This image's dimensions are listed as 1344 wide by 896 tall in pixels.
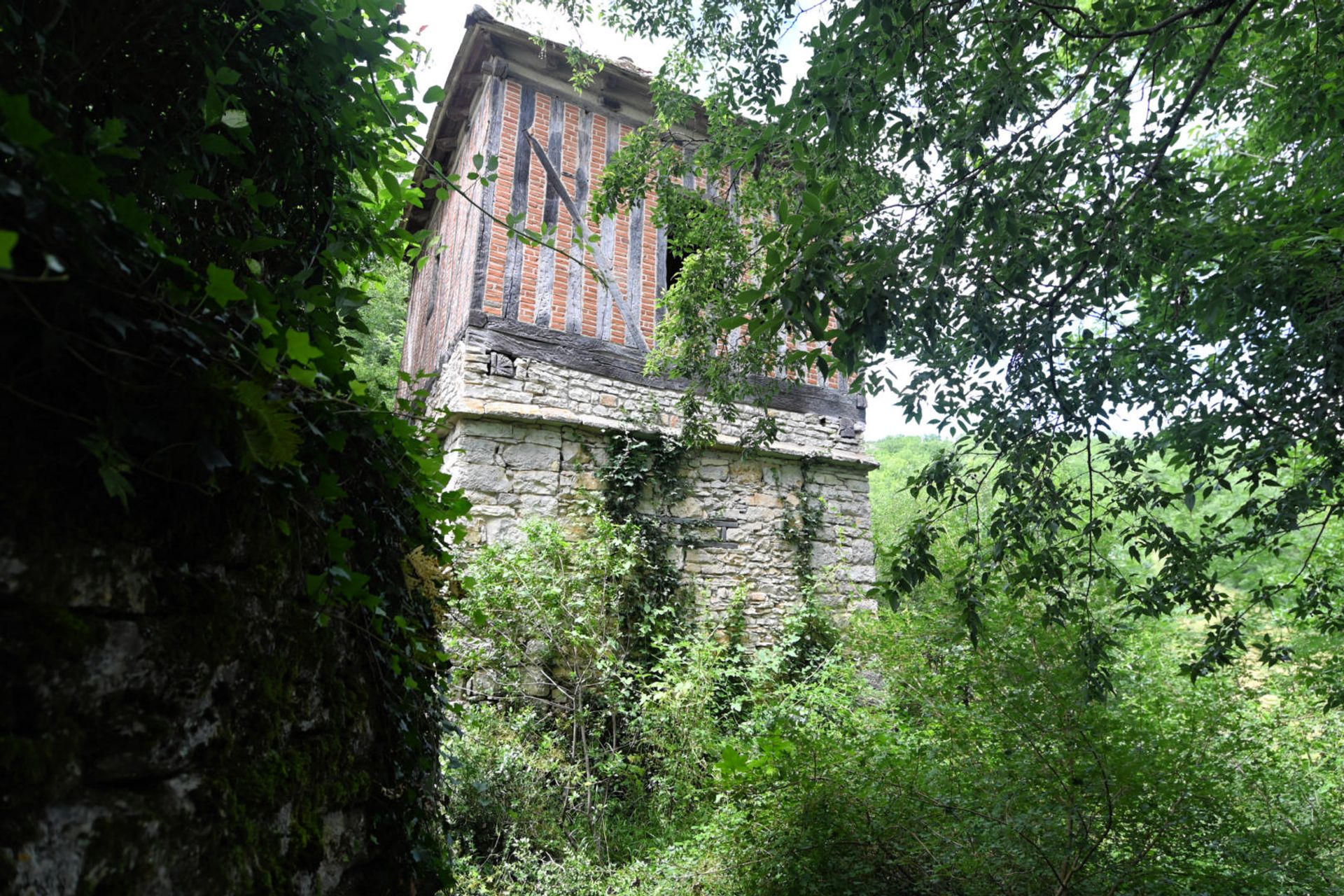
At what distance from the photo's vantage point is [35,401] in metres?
0.79

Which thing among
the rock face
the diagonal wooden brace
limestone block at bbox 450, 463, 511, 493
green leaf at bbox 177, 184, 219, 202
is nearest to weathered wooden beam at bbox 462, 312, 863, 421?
the diagonal wooden brace

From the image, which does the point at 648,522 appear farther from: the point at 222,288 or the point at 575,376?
the point at 222,288

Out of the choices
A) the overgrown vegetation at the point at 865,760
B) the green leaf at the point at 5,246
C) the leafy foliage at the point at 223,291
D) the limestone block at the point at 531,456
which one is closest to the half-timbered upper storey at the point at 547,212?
the limestone block at the point at 531,456

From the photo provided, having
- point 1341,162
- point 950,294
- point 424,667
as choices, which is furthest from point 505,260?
point 1341,162

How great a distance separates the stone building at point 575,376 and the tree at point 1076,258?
256 centimetres

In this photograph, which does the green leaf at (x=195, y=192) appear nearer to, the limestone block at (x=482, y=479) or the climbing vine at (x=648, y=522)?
the limestone block at (x=482, y=479)

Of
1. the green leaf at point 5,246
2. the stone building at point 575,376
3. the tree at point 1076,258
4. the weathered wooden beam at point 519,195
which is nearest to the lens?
the green leaf at point 5,246

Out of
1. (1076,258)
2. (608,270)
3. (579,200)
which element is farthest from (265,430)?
(579,200)

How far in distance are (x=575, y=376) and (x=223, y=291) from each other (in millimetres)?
5406

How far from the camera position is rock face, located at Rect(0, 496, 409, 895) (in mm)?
813

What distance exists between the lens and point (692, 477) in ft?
22.0

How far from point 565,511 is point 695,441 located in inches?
68.5

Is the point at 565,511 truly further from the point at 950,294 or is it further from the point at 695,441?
the point at 950,294

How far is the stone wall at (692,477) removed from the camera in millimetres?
5945
